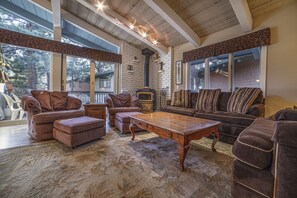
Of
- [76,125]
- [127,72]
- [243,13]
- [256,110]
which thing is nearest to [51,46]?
[127,72]

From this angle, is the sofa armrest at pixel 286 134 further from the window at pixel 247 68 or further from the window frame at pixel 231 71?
the window at pixel 247 68

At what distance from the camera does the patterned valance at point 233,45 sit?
2.94 metres

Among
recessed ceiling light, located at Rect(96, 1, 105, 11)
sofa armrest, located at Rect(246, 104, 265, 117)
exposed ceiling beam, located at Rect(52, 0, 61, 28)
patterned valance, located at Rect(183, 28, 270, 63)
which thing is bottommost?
sofa armrest, located at Rect(246, 104, 265, 117)

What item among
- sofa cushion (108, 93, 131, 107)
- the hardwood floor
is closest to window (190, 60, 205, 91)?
sofa cushion (108, 93, 131, 107)

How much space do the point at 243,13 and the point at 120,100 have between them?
3.49 metres

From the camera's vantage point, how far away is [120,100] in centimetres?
407

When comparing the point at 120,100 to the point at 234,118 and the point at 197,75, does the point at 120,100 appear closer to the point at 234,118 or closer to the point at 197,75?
the point at 197,75

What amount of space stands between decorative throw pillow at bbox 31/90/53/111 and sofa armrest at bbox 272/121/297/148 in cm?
365

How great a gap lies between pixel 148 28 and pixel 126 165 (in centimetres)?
404

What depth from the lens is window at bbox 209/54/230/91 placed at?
12.7ft

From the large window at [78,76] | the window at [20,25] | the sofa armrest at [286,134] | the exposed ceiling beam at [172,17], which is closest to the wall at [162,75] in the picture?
the exposed ceiling beam at [172,17]

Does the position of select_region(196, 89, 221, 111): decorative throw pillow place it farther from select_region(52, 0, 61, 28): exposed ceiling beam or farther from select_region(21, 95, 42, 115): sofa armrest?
select_region(52, 0, 61, 28): exposed ceiling beam

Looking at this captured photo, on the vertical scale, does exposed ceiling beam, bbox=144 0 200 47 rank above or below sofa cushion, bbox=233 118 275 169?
above

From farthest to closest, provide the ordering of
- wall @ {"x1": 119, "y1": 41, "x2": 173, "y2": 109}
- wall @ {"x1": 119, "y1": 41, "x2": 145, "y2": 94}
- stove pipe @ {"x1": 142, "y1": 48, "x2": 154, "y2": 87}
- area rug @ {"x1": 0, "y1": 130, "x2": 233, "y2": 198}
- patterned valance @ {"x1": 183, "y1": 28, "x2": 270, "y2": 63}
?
stove pipe @ {"x1": 142, "y1": 48, "x2": 154, "y2": 87} → wall @ {"x1": 119, "y1": 41, "x2": 145, "y2": 94} → wall @ {"x1": 119, "y1": 41, "x2": 173, "y2": 109} → patterned valance @ {"x1": 183, "y1": 28, "x2": 270, "y2": 63} → area rug @ {"x1": 0, "y1": 130, "x2": 233, "y2": 198}
